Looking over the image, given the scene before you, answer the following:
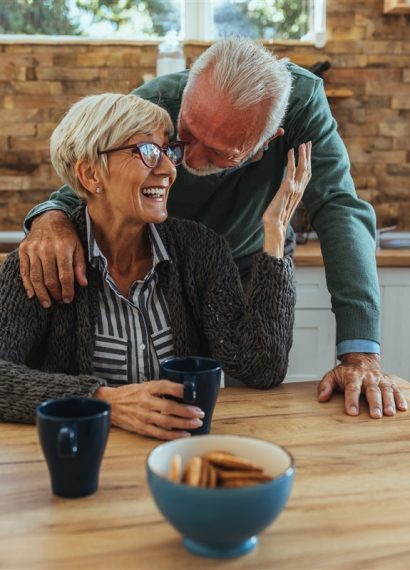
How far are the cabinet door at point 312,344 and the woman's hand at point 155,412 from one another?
1785 millimetres

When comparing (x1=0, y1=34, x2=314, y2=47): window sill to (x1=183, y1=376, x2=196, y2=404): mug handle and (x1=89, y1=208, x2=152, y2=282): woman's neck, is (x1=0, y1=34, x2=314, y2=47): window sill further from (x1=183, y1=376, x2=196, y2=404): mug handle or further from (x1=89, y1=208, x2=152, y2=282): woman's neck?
(x1=183, y1=376, x2=196, y2=404): mug handle

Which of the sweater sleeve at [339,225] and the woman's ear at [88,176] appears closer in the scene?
the woman's ear at [88,176]

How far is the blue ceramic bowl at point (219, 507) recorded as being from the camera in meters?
0.67

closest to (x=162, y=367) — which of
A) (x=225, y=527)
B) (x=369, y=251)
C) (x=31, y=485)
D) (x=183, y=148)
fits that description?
(x=31, y=485)

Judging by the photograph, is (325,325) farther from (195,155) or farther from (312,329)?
(195,155)

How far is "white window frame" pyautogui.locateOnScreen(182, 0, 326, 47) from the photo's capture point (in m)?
3.20

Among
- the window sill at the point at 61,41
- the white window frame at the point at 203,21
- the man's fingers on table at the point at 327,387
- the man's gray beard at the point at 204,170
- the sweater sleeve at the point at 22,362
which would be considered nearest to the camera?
the sweater sleeve at the point at 22,362

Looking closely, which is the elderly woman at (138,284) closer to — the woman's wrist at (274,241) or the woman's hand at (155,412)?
the woman's wrist at (274,241)

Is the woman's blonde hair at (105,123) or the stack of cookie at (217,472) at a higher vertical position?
the woman's blonde hair at (105,123)

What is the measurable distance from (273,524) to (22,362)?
2.30 ft

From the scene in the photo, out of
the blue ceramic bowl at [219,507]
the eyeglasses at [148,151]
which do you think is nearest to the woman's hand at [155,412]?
the blue ceramic bowl at [219,507]

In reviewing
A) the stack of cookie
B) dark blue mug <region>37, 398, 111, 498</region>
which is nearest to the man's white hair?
dark blue mug <region>37, 398, 111, 498</region>

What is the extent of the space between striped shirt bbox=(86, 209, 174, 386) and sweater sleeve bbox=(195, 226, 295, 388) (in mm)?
110

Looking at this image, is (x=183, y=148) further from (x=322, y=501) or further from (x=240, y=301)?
(x=322, y=501)
